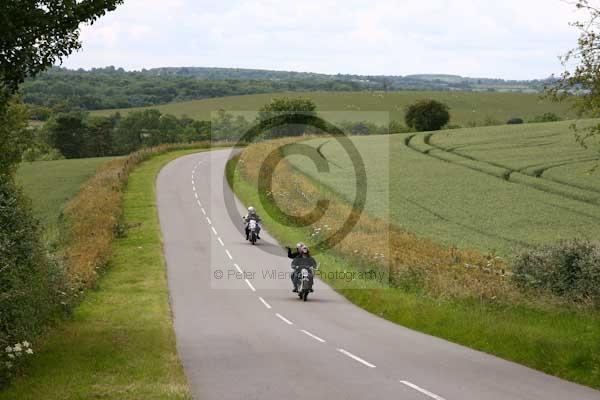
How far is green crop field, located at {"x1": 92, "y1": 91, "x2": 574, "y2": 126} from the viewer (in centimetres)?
14062

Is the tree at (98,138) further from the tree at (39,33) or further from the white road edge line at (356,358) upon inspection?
the white road edge line at (356,358)

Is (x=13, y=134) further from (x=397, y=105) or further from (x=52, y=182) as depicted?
(x=397, y=105)

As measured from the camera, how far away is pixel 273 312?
24.4m

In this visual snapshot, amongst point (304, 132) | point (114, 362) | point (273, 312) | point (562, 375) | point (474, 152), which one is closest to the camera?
point (562, 375)

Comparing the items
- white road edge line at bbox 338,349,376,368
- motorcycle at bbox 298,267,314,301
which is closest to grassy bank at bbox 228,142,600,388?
motorcycle at bbox 298,267,314,301

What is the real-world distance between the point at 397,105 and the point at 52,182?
9628 cm

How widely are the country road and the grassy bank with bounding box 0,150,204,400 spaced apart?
61cm

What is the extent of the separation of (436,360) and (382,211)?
24693mm

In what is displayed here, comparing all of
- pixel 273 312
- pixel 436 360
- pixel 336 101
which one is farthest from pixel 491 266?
pixel 336 101

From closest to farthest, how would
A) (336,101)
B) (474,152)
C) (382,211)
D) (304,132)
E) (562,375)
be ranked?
(562,375), (382,211), (474,152), (304,132), (336,101)

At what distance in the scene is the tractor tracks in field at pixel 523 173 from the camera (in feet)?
140

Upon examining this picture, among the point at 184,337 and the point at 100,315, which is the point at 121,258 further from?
the point at 184,337

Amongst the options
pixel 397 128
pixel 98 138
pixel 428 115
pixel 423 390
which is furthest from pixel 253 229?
pixel 98 138

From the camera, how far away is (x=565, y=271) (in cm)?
2164
